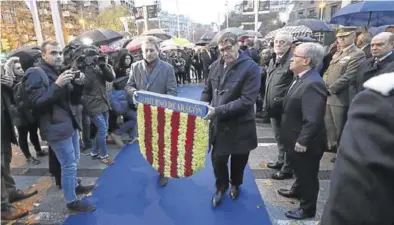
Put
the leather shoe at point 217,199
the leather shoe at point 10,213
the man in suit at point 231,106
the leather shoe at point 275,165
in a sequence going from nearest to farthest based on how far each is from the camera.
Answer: the man in suit at point 231,106 → the leather shoe at point 10,213 → the leather shoe at point 217,199 → the leather shoe at point 275,165

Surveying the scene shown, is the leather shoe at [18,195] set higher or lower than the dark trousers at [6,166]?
lower

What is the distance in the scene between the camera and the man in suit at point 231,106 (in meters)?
2.68

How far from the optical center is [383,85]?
2.17 feet

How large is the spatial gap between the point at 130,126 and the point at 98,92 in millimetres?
1291

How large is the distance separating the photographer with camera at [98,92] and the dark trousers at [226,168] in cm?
207

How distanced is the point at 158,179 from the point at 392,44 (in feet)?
11.4

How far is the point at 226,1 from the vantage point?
36438 mm

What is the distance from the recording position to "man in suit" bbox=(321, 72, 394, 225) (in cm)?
63

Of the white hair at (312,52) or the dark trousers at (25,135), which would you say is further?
the dark trousers at (25,135)

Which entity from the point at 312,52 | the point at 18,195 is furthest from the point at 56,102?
the point at 312,52

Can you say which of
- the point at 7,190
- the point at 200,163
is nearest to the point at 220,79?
the point at 200,163

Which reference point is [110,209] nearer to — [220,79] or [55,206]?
[55,206]

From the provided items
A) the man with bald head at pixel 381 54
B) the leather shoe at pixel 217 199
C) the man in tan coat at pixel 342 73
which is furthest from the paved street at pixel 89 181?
the man with bald head at pixel 381 54

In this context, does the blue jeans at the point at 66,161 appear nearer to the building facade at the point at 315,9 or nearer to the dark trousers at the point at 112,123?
the dark trousers at the point at 112,123
